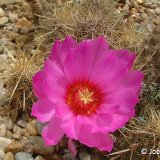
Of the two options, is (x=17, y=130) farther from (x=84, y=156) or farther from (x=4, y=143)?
(x=84, y=156)

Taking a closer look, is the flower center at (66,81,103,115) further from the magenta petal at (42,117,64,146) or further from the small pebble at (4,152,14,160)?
the small pebble at (4,152,14,160)

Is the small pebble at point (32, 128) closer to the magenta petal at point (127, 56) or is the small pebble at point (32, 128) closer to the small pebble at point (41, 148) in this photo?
the small pebble at point (41, 148)

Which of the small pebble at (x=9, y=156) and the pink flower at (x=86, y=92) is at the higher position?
the pink flower at (x=86, y=92)

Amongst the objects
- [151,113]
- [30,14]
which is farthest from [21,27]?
[151,113]

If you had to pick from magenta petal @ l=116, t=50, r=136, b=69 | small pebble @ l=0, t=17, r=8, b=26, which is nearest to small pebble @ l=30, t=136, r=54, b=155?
magenta petal @ l=116, t=50, r=136, b=69

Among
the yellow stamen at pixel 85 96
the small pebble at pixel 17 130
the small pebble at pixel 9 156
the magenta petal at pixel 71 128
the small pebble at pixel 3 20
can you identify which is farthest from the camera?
the small pebble at pixel 3 20

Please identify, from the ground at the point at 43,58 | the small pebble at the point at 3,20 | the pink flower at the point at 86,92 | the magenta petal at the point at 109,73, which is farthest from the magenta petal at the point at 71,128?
the small pebble at the point at 3,20

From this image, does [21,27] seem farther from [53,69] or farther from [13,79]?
[53,69]
